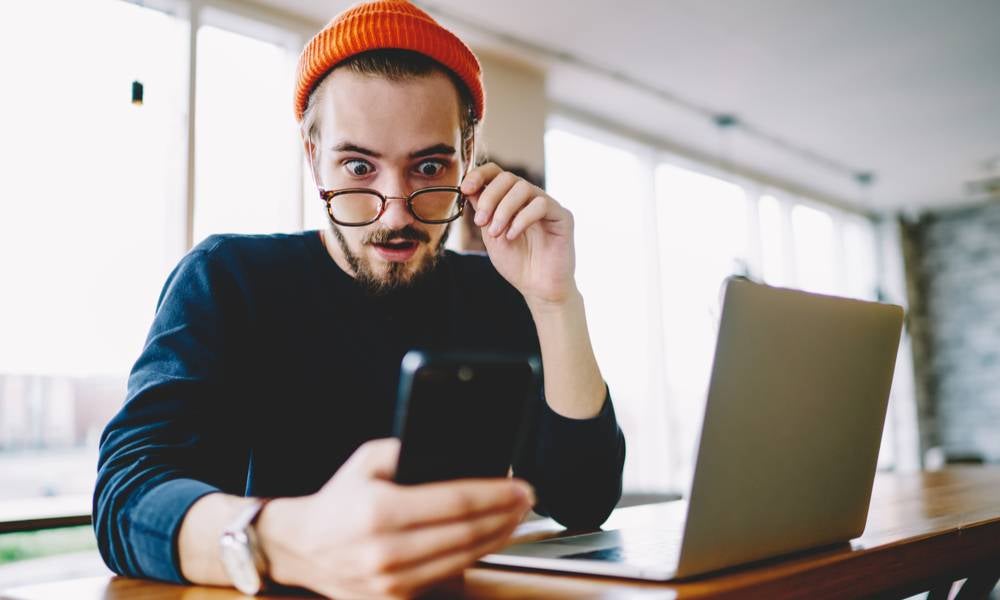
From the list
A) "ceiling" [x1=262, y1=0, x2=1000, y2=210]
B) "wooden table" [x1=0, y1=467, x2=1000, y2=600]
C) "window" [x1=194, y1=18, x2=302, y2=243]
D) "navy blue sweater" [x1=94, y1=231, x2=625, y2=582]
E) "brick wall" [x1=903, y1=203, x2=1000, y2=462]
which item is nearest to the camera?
"wooden table" [x1=0, y1=467, x2=1000, y2=600]

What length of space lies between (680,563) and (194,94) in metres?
3.27

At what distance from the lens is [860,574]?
0.78 meters

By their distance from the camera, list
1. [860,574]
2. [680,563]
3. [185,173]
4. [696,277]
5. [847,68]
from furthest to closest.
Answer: [696,277] < [847,68] < [185,173] < [860,574] < [680,563]

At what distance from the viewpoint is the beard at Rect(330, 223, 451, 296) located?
1.18 m

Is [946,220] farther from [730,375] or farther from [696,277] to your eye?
[730,375]

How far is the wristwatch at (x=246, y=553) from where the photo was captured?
0.62 metres

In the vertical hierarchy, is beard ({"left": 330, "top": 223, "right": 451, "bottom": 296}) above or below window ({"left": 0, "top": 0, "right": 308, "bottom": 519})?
below

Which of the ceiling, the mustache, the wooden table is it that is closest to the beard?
the mustache

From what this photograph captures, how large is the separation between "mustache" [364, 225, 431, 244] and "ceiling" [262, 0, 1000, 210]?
9.10 ft

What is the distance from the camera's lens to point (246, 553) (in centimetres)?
62

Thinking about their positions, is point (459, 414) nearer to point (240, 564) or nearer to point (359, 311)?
point (240, 564)

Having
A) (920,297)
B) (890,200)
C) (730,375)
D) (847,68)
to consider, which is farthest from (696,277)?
(730,375)

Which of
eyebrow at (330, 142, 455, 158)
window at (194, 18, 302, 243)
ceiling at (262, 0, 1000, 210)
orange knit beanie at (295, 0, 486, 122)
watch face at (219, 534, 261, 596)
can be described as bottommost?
watch face at (219, 534, 261, 596)

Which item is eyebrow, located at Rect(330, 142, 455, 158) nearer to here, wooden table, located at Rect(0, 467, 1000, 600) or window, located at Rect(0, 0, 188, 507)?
wooden table, located at Rect(0, 467, 1000, 600)
